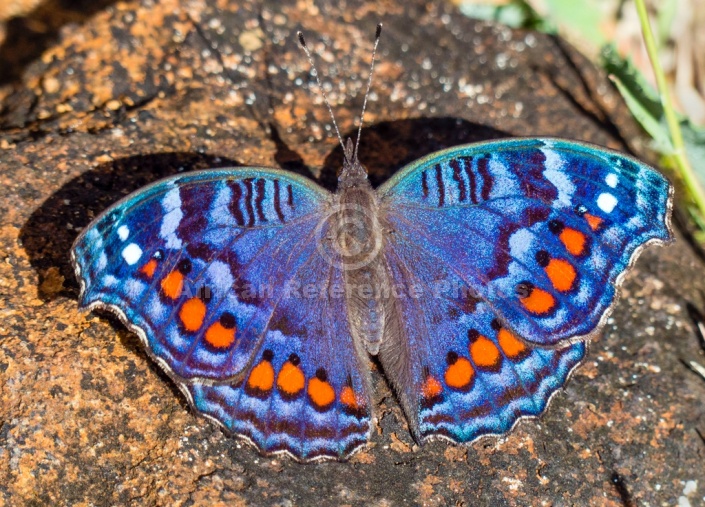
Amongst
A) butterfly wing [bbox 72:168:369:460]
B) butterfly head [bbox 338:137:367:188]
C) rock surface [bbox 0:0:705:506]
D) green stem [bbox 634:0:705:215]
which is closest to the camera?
butterfly wing [bbox 72:168:369:460]

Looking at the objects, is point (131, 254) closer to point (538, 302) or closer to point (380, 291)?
point (380, 291)

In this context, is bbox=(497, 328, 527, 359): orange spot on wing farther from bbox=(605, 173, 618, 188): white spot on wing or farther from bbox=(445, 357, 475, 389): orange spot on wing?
bbox=(605, 173, 618, 188): white spot on wing

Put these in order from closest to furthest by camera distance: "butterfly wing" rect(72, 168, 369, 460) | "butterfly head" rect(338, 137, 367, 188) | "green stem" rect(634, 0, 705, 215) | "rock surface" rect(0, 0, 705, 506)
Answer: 1. "butterfly wing" rect(72, 168, 369, 460)
2. "rock surface" rect(0, 0, 705, 506)
3. "butterfly head" rect(338, 137, 367, 188)
4. "green stem" rect(634, 0, 705, 215)

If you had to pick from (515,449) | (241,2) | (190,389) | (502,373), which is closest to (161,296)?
(190,389)

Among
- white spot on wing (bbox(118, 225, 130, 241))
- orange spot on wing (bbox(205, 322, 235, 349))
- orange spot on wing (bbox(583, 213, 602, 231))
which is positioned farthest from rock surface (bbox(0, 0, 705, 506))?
orange spot on wing (bbox(583, 213, 602, 231))

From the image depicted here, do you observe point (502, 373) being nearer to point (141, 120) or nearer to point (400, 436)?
point (400, 436)
